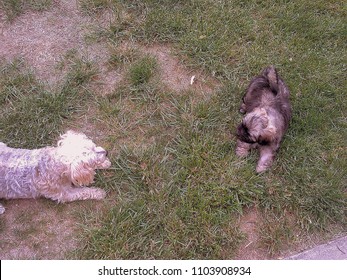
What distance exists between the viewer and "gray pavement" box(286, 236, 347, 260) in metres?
3.41

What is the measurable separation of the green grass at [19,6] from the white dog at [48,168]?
239cm

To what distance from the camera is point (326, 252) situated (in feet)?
11.3

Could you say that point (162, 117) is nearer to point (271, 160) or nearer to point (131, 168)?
point (131, 168)

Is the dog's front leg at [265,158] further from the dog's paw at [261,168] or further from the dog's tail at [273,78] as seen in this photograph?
the dog's tail at [273,78]

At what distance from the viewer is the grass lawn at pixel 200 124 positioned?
3529 mm

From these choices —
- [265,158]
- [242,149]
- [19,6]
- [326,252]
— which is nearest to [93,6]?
[19,6]

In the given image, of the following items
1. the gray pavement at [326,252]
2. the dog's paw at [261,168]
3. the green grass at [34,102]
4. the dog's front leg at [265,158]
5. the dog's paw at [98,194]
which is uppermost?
the green grass at [34,102]

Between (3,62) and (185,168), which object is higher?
(3,62)

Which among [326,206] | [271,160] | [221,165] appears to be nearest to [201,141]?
[221,165]

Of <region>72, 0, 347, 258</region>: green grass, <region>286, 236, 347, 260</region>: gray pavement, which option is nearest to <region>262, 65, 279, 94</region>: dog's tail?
<region>72, 0, 347, 258</region>: green grass

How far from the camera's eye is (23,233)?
11.5 ft

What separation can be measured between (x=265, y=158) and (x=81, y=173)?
68.9 inches

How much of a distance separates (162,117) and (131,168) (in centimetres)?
73

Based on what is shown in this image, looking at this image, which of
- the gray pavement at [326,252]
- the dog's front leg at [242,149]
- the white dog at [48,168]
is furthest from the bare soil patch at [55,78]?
the gray pavement at [326,252]
